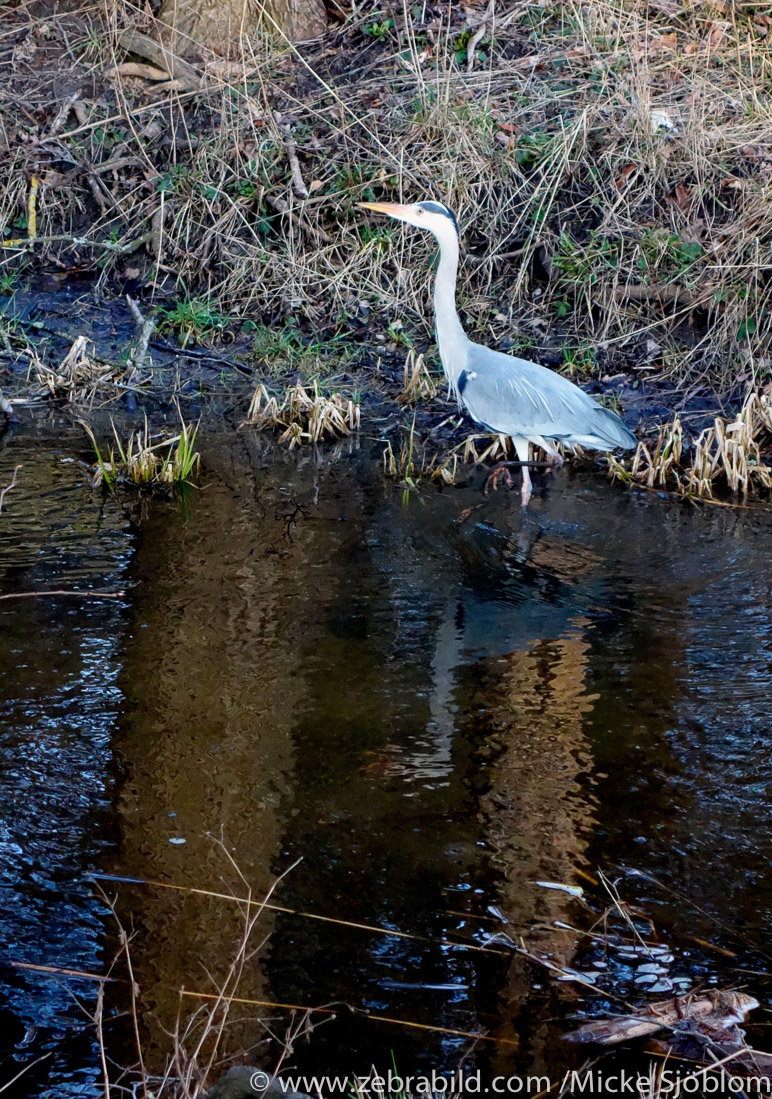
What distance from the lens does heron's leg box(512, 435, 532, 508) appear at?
591cm

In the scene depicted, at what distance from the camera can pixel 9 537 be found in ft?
17.0

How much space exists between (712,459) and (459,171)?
3.33 metres

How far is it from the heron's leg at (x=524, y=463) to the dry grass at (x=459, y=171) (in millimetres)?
1658

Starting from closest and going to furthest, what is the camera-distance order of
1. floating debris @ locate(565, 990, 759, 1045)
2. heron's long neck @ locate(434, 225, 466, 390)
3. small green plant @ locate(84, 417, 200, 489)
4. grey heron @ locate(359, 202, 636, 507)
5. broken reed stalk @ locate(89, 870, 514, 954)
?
floating debris @ locate(565, 990, 759, 1045), broken reed stalk @ locate(89, 870, 514, 954), small green plant @ locate(84, 417, 200, 489), grey heron @ locate(359, 202, 636, 507), heron's long neck @ locate(434, 225, 466, 390)

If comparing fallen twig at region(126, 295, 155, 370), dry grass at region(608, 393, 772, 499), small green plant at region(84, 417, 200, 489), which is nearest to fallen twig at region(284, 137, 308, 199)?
fallen twig at region(126, 295, 155, 370)

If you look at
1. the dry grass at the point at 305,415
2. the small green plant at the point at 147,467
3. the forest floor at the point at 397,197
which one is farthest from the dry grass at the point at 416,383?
the small green plant at the point at 147,467

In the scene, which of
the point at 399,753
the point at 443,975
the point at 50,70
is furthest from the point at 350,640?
the point at 50,70

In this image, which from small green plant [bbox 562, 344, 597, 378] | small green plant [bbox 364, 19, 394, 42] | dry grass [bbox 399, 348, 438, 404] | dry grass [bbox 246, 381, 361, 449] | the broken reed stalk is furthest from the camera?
small green plant [bbox 364, 19, 394, 42]

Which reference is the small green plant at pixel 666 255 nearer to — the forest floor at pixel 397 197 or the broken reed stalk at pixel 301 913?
the forest floor at pixel 397 197

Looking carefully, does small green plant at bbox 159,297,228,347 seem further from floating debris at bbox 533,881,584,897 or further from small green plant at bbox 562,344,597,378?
floating debris at bbox 533,881,584,897

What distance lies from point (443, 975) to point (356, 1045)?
289mm

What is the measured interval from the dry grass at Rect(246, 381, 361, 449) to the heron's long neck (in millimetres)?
778

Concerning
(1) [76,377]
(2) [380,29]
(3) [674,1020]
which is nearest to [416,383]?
(1) [76,377]

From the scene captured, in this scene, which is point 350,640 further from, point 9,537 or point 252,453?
point 252,453
